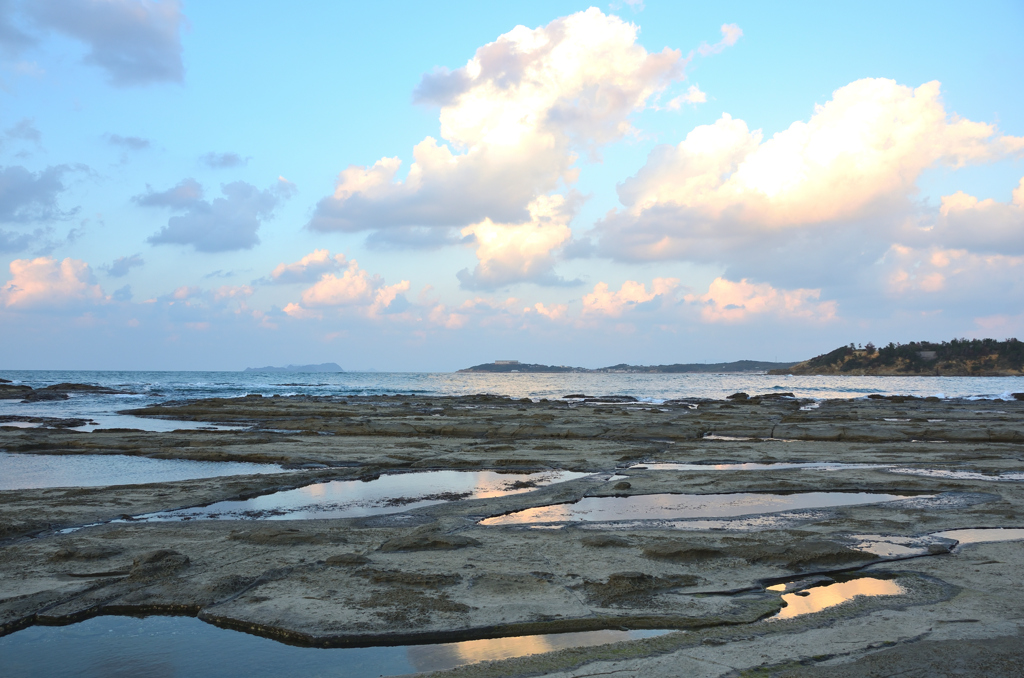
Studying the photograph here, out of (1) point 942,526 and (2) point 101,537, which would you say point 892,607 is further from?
(2) point 101,537

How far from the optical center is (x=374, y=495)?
12422 mm

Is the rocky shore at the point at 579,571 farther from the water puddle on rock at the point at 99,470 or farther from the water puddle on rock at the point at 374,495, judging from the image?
the water puddle on rock at the point at 99,470

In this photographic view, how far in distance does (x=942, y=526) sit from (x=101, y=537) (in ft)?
37.6

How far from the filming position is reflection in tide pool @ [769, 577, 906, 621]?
231 inches

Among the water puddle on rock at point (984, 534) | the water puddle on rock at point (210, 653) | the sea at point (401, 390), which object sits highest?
the water puddle on rock at point (210, 653)

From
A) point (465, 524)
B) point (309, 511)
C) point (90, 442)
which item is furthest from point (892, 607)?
point (90, 442)

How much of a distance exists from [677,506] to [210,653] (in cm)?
796

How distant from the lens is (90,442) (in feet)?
66.4

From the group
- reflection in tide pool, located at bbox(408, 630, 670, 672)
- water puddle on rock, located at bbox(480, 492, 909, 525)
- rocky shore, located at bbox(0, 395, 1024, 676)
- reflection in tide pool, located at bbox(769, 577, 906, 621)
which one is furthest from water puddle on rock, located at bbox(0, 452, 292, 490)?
reflection in tide pool, located at bbox(769, 577, 906, 621)

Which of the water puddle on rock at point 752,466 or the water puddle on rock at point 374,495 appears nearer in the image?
the water puddle on rock at point 374,495

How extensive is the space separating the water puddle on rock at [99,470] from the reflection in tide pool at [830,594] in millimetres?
12621

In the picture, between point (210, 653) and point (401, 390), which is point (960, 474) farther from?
point (401, 390)

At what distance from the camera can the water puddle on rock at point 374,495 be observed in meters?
10.6

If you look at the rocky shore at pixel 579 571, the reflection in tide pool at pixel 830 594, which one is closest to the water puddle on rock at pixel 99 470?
the rocky shore at pixel 579 571
